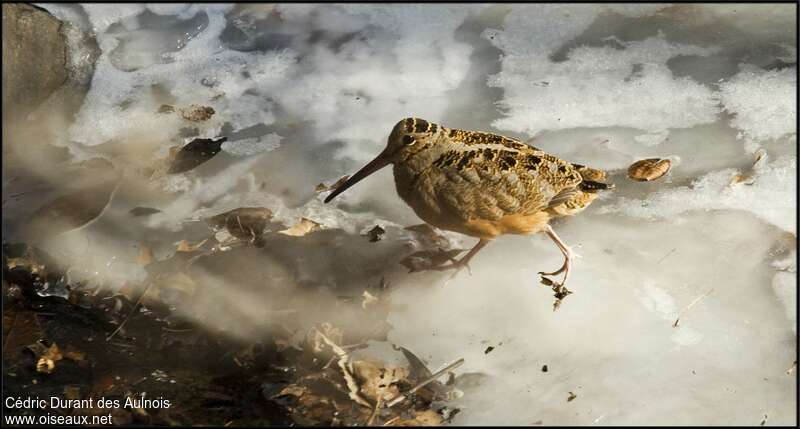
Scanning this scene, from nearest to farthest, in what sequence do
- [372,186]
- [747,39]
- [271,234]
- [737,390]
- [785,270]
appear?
[737,390], [785,270], [271,234], [372,186], [747,39]

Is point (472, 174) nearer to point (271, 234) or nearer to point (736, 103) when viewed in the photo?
point (271, 234)

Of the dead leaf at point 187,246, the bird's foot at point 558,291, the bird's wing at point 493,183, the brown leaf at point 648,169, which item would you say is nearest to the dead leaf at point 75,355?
the dead leaf at point 187,246

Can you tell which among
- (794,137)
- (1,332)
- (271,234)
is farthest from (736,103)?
(1,332)

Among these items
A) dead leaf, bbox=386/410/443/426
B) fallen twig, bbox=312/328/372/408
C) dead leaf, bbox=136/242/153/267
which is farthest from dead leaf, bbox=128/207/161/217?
dead leaf, bbox=386/410/443/426

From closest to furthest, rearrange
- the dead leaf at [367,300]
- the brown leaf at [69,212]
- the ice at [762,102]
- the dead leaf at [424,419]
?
the dead leaf at [424,419] → the dead leaf at [367,300] → the brown leaf at [69,212] → the ice at [762,102]

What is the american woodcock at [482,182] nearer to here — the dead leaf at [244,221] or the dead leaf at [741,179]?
the dead leaf at [244,221]

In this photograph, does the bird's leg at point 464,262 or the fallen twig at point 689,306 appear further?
the bird's leg at point 464,262

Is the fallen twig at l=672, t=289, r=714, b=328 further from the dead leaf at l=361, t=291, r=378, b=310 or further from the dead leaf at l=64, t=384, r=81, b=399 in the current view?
the dead leaf at l=64, t=384, r=81, b=399
